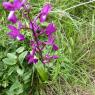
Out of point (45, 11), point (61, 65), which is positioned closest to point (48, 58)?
point (61, 65)

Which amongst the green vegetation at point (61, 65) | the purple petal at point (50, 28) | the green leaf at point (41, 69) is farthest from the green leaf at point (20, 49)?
the purple petal at point (50, 28)

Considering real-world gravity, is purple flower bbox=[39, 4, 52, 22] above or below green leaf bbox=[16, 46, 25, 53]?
above

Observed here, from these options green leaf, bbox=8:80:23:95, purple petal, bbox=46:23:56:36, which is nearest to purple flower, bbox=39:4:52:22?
purple petal, bbox=46:23:56:36

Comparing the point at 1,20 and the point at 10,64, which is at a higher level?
the point at 1,20

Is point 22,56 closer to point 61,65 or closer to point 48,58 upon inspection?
point 48,58

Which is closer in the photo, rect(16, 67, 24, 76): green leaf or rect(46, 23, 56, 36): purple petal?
rect(46, 23, 56, 36): purple petal

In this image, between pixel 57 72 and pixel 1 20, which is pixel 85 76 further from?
pixel 1 20

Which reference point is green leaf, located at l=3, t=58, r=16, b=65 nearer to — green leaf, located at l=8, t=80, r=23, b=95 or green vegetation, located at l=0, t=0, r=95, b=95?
green vegetation, located at l=0, t=0, r=95, b=95

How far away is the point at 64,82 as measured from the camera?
69.6 inches

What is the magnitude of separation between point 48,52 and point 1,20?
41cm

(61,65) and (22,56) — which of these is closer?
(22,56)

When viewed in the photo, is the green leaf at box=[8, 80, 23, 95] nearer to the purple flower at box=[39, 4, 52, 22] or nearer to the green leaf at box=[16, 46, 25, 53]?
the green leaf at box=[16, 46, 25, 53]

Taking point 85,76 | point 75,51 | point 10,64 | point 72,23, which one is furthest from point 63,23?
point 10,64

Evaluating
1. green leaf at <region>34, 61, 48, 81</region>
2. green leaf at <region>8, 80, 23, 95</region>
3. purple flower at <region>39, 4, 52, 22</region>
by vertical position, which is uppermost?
purple flower at <region>39, 4, 52, 22</region>
